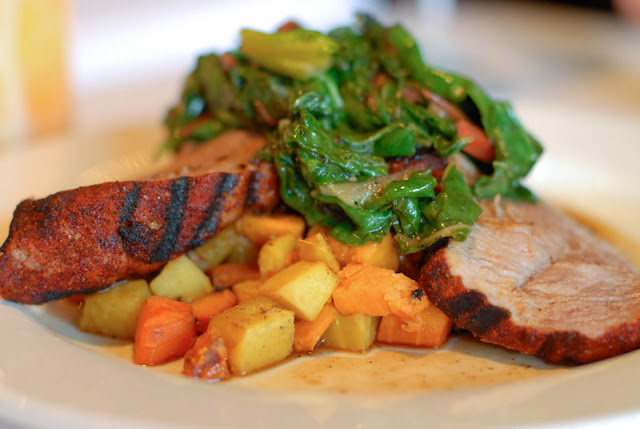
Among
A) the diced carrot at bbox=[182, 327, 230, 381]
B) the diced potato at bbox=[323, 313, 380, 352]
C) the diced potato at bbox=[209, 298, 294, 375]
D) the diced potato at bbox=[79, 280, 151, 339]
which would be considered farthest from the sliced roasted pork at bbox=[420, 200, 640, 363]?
the diced potato at bbox=[79, 280, 151, 339]

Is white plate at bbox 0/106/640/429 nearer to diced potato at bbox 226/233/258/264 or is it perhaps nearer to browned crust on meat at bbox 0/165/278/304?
browned crust on meat at bbox 0/165/278/304

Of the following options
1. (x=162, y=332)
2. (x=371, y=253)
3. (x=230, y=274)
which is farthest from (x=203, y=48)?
(x=162, y=332)

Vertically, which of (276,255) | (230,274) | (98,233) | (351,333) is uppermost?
(98,233)

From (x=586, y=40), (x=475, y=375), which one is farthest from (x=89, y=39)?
(x=475, y=375)

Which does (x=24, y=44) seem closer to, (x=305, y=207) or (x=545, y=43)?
(x=305, y=207)

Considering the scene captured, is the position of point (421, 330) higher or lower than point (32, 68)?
lower

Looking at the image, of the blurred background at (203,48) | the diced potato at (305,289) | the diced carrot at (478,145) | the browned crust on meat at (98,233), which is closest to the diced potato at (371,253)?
the diced potato at (305,289)

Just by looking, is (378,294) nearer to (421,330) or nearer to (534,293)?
(421,330)
